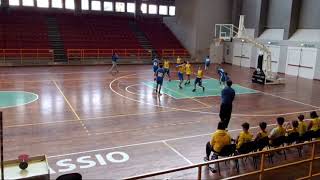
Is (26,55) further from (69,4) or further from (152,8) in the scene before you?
(152,8)

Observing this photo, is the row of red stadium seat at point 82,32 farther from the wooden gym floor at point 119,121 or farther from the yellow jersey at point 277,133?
the yellow jersey at point 277,133

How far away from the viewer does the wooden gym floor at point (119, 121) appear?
8430 millimetres

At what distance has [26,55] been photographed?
2866 cm

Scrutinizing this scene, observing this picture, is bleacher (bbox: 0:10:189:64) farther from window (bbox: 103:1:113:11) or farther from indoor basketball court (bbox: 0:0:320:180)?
window (bbox: 103:1:113:11)

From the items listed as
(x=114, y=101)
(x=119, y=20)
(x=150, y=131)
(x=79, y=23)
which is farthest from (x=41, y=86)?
(x=119, y=20)

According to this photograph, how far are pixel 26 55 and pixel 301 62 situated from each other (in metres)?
23.8

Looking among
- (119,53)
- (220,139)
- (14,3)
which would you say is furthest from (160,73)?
(14,3)

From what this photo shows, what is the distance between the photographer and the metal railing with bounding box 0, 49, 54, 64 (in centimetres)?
2775

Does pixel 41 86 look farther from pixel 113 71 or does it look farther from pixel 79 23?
pixel 79 23

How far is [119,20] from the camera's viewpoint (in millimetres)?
40250

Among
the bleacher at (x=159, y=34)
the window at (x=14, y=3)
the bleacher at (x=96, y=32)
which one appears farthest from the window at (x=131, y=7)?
Result: the window at (x=14, y=3)

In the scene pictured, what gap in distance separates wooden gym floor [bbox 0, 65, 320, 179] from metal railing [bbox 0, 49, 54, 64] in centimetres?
710

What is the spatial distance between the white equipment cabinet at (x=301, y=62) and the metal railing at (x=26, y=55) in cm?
2124

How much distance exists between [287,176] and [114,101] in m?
9.27
